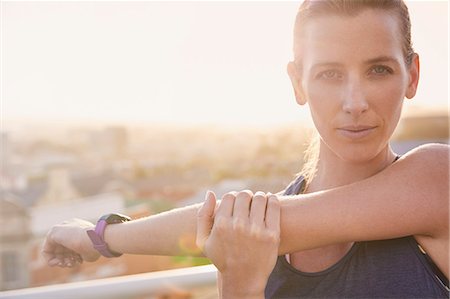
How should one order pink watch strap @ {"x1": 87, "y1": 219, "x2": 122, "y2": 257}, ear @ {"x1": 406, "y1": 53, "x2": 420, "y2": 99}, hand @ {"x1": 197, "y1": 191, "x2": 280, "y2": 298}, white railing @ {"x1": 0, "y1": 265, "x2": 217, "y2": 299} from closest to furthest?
hand @ {"x1": 197, "y1": 191, "x2": 280, "y2": 298}
ear @ {"x1": 406, "y1": 53, "x2": 420, "y2": 99}
pink watch strap @ {"x1": 87, "y1": 219, "x2": 122, "y2": 257}
white railing @ {"x1": 0, "y1": 265, "x2": 217, "y2": 299}

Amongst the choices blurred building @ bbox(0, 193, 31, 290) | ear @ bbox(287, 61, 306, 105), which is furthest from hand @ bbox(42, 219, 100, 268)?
blurred building @ bbox(0, 193, 31, 290)

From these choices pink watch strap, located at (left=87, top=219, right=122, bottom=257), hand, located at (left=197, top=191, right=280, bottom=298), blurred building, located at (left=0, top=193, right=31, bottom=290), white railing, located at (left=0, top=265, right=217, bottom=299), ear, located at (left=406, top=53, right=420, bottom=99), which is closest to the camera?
hand, located at (left=197, top=191, right=280, bottom=298)

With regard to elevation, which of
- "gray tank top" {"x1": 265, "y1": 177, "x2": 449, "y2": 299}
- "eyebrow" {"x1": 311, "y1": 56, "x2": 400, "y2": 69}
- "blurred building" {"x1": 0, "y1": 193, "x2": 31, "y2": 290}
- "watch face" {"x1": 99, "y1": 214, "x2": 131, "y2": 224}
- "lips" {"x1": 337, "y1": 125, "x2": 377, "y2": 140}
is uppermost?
"eyebrow" {"x1": 311, "y1": 56, "x2": 400, "y2": 69}

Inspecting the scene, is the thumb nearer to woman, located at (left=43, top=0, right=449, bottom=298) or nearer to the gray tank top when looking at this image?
woman, located at (left=43, top=0, right=449, bottom=298)

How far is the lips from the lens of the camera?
3.57 ft

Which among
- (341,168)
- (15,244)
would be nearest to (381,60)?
(341,168)

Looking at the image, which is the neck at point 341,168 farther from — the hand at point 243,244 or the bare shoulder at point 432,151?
the hand at point 243,244

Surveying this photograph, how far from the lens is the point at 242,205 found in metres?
1.03

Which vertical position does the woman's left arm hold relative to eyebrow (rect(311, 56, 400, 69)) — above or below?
below

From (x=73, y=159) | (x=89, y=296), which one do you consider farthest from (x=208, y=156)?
(x=89, y=296)

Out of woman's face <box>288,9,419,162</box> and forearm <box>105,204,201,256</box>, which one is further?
forearm <box>105,204,201,256</box>

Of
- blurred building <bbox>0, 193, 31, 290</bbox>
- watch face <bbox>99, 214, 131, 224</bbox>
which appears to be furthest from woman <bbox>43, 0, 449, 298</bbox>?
blurred building <bbox>0, 193, 31, 290</bbox>

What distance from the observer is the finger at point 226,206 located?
1.04 m

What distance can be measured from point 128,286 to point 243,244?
0.69 m
